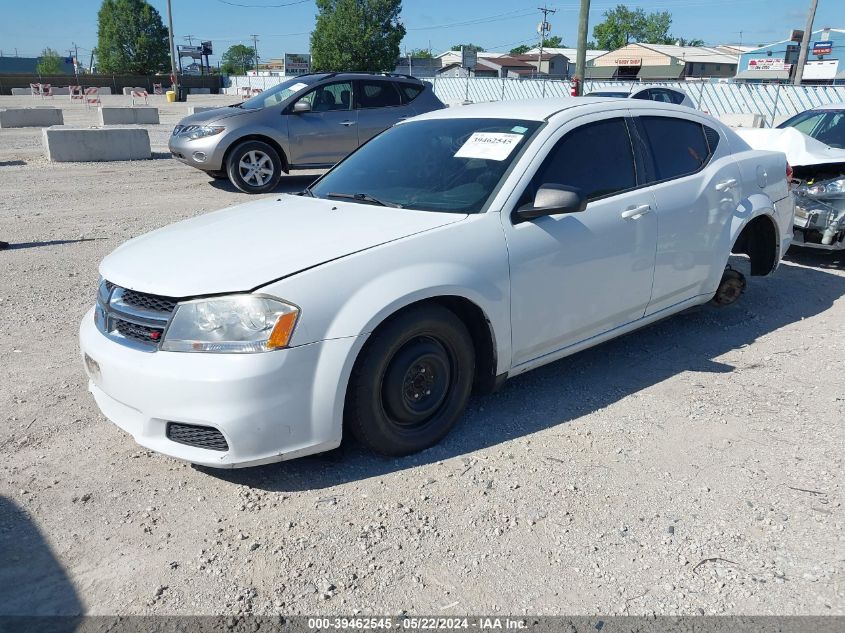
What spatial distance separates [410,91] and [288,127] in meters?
2.39

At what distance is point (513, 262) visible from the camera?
3523 millimetres

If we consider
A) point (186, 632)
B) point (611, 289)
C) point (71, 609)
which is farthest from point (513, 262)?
point (71, 609)

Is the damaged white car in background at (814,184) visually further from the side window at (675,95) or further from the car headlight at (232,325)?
the side window at (675,95)

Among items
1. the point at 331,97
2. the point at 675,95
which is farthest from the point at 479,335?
the point at 675,95

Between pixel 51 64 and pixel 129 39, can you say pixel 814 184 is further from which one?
pixel 51 64

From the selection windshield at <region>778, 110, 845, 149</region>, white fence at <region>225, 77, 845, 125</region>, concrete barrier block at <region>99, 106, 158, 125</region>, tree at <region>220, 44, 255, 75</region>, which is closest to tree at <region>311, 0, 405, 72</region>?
white fence at <region>225, 77, 845, 125</region>

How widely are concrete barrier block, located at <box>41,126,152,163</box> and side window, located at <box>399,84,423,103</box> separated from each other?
19.7 feet

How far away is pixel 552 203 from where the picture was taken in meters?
3.54

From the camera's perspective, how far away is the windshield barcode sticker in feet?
12.6

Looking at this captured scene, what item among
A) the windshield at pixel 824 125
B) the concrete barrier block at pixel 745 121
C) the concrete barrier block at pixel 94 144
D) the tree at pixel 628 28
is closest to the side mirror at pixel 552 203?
the windshield at pixel 824 125

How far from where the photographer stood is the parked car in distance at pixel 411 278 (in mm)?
2900

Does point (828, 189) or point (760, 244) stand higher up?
point (828, 189)

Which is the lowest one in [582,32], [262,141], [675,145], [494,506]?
[494,506]

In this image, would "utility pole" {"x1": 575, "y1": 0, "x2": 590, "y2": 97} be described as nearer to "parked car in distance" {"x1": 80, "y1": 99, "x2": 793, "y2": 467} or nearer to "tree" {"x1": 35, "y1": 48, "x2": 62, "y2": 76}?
"parked car in distance" {"x1": 80, "y1": 99, "x2": 793, "y2": 467}
